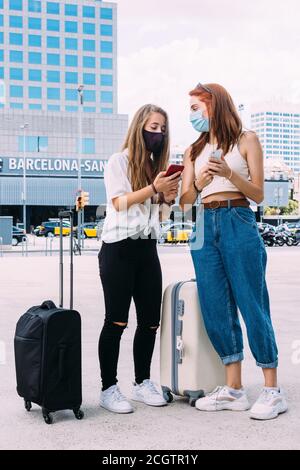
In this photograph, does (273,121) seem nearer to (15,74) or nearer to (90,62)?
(90,62)

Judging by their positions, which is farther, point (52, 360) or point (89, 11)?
point (89, 11)

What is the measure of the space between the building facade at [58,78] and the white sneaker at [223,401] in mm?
81937

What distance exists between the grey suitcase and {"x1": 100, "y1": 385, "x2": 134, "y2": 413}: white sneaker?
33cm

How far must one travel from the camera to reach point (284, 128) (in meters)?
85.1

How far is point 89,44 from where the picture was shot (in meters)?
94.2

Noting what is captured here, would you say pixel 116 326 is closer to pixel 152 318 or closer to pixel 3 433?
pixel 152 318

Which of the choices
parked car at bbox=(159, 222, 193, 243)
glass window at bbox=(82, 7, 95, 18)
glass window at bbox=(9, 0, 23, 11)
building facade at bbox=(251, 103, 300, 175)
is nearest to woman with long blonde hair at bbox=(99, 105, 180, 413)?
parked car at bbox=(159, 222, 193, 243)

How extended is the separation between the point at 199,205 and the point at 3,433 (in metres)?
1.77

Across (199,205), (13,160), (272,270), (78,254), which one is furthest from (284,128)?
(199,205)

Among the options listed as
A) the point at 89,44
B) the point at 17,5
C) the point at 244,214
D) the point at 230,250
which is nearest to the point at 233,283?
the point at 230,250

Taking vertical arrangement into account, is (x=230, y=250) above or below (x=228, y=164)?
below

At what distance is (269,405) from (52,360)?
1.30 metres

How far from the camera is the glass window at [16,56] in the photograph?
302 ft

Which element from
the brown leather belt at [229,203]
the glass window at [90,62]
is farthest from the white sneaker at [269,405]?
the glass window at [90,62]
